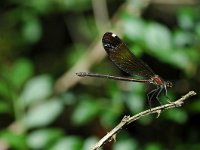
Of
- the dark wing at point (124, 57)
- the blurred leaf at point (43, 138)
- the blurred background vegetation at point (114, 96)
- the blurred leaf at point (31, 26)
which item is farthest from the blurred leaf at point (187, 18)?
the blurred leaf at point (31, 26)

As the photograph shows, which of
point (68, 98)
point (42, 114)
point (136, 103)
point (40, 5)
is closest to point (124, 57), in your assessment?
point (136, 103)

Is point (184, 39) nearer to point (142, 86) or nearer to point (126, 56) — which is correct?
point (142, 86)

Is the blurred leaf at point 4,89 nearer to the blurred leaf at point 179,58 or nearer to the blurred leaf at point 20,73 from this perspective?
the blurred leaf at point 20,73

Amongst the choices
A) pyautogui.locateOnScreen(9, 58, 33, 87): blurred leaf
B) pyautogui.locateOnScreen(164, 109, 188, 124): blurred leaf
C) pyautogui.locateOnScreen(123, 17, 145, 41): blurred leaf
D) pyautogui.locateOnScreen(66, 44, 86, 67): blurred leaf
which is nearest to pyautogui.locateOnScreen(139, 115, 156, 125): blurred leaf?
pyautogui.locateOnScreen(164, 109, 188, 124): blurred leaf

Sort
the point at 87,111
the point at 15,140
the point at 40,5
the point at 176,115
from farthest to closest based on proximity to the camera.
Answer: the point at 40,5, the point at 87,111, the point at 176,115, the point at 15,140

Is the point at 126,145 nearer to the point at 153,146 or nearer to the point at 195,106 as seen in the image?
the point at 153,146
